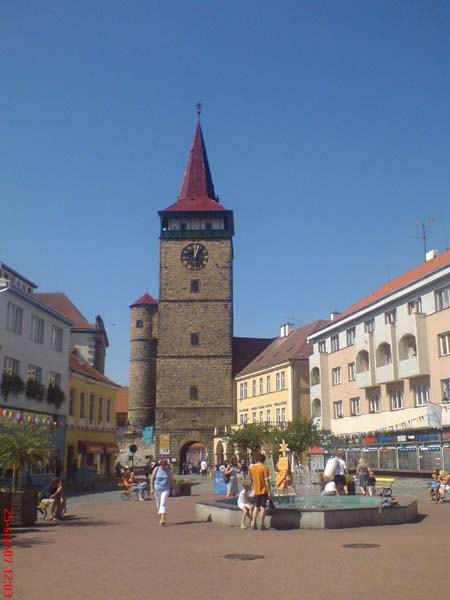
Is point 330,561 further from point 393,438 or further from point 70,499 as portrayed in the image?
point 393,438

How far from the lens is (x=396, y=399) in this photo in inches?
1639

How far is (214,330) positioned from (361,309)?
79.4 ft

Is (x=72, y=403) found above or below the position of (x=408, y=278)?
below

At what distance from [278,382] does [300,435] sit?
589 inches

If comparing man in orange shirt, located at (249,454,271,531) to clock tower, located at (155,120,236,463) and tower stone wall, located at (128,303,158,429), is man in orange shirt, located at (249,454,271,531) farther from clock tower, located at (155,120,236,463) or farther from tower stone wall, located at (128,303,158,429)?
tower stone wall, located at (128,303,158,429)

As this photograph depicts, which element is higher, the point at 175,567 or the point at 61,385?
the point at 61,385

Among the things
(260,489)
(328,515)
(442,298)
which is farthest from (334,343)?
(260,489)

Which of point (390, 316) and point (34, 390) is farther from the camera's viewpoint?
point (390, 316)

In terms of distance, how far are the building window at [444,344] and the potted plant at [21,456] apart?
23.8m

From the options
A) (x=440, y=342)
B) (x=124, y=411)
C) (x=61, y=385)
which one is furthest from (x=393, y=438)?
(x=124, y=411)

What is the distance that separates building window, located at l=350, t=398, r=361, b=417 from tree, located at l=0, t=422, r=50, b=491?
31393 mm

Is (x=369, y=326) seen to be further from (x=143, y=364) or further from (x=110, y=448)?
(x=143, y=364)

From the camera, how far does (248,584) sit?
30.0 ft

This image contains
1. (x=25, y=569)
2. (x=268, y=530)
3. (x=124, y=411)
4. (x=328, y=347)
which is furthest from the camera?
(x=124, y=411)
